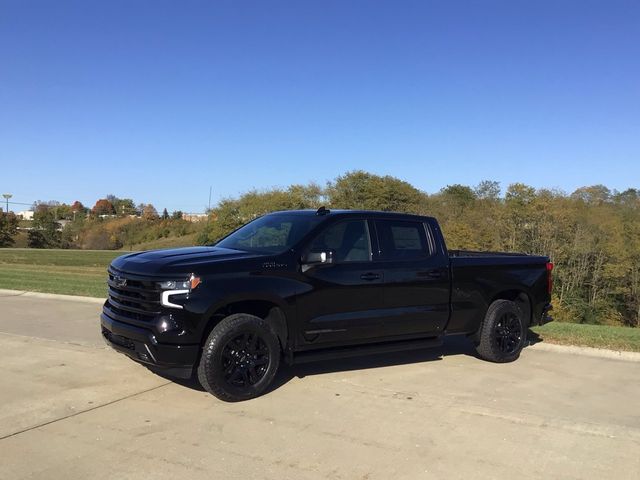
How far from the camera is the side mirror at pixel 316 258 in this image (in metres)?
5.66

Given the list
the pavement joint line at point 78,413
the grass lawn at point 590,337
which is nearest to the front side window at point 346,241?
the pavement joint line at point 78,413

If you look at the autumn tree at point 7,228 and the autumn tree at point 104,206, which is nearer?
the autumn tree at point 7,228

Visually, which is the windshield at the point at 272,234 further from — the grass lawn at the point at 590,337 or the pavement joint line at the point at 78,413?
the grass lawn at the point at 590,337

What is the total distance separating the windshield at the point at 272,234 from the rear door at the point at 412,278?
2.99 feet

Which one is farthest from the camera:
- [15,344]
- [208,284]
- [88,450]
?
[15,344]

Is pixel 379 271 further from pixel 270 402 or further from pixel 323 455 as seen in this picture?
pixel 323 455

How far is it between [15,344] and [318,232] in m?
4.56

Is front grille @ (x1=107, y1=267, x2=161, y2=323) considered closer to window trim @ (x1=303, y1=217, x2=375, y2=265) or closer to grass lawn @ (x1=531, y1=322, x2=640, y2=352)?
window trim @ (x1=303, y1=217, x2=375, y2=265)

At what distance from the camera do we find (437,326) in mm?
6684

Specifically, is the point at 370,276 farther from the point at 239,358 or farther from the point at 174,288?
the point at 174,288

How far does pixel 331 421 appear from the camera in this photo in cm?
484

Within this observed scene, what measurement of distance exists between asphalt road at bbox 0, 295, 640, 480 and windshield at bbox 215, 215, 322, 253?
1.48 metres

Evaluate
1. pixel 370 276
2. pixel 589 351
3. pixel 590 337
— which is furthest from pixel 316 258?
pixel 590 337

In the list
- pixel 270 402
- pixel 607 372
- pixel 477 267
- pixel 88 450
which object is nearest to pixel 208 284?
pixel 270 402
